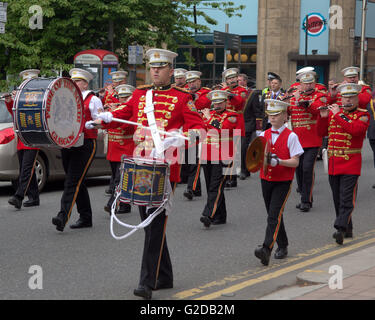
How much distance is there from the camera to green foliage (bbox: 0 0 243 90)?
79.9 ft

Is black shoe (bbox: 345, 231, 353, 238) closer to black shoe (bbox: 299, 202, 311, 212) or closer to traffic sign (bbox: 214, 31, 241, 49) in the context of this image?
black shoe (bbox: 299, 202, 311, 212)

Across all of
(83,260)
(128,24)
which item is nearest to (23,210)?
(83,260)

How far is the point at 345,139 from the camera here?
338 inches

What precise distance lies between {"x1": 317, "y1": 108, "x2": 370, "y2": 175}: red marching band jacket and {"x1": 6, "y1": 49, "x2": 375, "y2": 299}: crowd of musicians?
0.01 metres

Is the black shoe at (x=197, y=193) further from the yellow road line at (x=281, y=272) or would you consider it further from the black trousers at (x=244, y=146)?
the yellow road line at (x=281, y=272)

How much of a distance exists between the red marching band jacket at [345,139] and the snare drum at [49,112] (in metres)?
3.06

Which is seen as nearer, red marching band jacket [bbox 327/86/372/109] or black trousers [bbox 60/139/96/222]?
black trousers [bbox 60/139/96/222]

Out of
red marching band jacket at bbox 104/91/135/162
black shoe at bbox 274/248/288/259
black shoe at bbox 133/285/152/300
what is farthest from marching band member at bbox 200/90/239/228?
black shoe at bbox 133/285/152/300

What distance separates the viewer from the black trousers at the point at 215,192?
949cm

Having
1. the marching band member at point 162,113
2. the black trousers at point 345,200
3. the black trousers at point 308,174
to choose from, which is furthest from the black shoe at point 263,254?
the black trousers at point 308,174

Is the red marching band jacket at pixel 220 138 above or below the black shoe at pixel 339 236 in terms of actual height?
above

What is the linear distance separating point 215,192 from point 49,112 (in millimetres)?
2916
